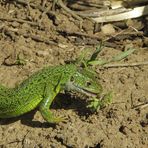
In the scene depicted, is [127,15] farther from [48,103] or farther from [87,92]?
[48,103]

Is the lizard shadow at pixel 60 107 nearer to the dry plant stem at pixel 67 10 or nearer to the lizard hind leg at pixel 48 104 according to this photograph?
the lizard hind leg at pixel 48 104

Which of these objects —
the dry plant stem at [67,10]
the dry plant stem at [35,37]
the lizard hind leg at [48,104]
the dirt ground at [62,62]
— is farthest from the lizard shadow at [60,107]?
the dry plant stem at [67,10]

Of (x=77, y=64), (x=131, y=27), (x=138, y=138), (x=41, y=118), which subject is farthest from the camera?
(x=131, y=27)

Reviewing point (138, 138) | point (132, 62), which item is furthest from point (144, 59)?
point (138, 138)

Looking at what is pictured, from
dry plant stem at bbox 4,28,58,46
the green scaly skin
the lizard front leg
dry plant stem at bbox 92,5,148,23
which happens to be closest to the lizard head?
the green scaly skin

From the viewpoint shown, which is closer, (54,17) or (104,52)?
(104,52)

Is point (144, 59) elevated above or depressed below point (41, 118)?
above

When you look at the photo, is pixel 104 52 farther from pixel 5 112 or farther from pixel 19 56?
pixel 5 112
